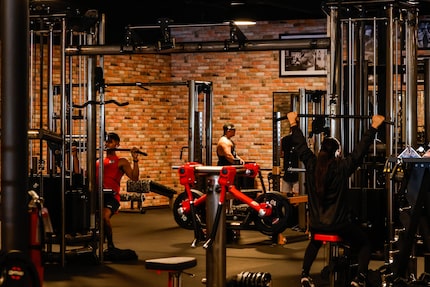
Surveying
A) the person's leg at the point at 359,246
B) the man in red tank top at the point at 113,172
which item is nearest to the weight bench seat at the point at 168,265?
the person's leg at the point at 359,246

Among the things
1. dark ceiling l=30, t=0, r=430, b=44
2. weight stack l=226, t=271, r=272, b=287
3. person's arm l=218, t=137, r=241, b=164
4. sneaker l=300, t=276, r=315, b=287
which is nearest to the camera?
weight stack l=226, t=271, r=272, b=287

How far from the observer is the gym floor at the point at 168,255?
7.93 m

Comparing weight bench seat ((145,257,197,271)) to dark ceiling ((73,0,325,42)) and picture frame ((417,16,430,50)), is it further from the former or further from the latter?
picture frame ((417,16,430,50))

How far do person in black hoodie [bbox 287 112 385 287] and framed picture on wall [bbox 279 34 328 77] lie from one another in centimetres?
745

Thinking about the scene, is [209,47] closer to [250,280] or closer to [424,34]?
[250,280]

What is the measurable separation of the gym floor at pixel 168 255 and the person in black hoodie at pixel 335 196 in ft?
3.32

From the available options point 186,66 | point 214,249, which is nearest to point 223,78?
point 186,66

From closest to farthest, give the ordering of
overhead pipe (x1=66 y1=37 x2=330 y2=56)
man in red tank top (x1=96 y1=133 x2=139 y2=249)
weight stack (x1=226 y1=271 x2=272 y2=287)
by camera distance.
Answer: weight stack (x1=226 y1=271 x2=272 y2=287) → overhead pipe (x1=66 y1=37 x2=330 y2=56) → man in red tank top (x1=96 y1=133 x2=139 y2=249)

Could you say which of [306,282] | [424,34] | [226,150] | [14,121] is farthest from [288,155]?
[14,121]

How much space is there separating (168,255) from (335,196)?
10.8 ft

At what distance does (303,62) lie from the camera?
14352mm

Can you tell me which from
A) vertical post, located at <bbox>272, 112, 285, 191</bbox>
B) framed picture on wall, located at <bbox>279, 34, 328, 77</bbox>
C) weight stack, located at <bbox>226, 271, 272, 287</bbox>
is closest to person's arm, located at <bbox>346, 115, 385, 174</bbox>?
weight stack, located at <bbox>226, 271, 272, 287</bbox>

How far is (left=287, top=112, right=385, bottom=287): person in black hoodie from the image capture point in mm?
6719

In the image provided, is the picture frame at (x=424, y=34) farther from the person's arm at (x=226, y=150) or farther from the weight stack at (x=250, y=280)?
the weight stack at (x=250, y=280)
